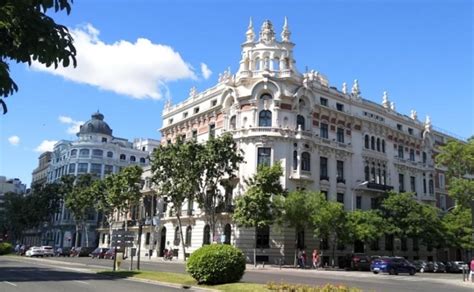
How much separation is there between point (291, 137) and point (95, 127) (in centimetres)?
6237

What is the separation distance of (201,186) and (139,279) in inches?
950

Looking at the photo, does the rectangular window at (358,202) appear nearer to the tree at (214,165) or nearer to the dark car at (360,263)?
the dark car at (360,263)

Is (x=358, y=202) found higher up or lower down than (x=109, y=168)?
lower down

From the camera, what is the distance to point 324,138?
178ft

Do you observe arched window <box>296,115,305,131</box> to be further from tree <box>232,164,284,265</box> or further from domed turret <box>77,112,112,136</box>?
domed turret <box>77,112,112,136</box>

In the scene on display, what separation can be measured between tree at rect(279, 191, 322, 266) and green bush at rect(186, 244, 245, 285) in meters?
23.5

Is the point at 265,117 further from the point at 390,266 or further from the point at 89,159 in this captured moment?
the point at 89,159

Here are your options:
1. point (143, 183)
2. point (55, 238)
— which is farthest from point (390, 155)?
point (55, 238)

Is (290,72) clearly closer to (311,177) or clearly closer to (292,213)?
(311,177)

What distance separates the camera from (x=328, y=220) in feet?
143

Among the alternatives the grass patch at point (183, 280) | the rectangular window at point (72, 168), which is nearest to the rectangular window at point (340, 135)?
the grass patch at point (183, 280)

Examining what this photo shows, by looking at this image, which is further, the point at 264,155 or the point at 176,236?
the point at 176,236

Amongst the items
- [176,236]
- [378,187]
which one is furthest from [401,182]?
[176,236]

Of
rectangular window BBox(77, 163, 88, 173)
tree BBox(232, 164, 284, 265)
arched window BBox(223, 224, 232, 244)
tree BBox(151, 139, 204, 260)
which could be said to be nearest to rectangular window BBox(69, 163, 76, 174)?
rectangular window BBox(77, 163, 88, 173)
